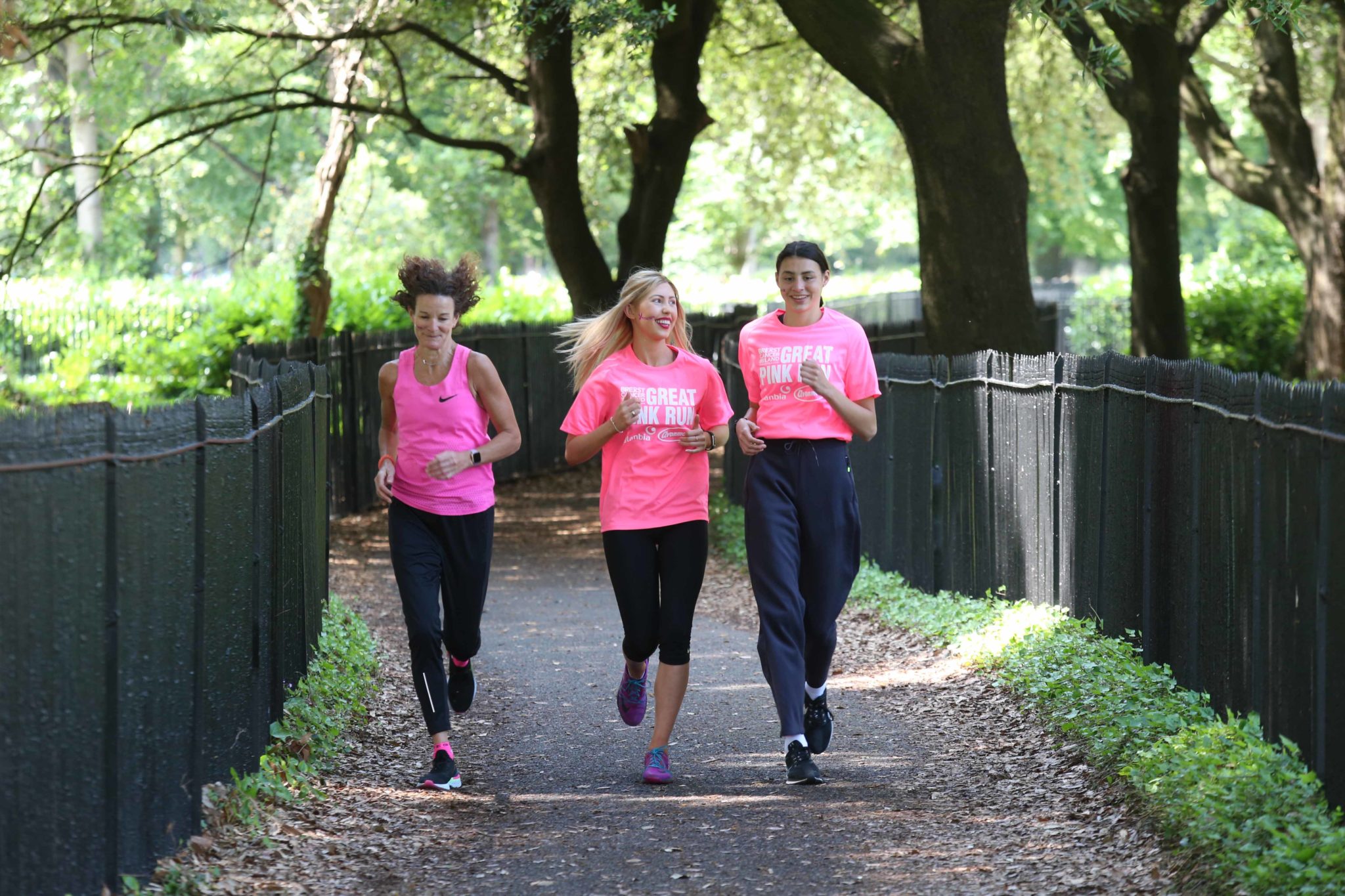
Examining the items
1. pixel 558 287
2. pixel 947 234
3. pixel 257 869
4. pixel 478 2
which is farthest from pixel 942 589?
pixel 558 287

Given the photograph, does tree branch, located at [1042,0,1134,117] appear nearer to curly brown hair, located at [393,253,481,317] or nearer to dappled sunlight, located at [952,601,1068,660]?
dappled sunlight, located at [952,601,1068,660]

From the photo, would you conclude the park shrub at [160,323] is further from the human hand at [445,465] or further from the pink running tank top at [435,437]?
the human hand at [445,465]

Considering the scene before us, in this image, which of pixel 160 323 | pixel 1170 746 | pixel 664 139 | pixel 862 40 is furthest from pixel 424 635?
pixel 160 323

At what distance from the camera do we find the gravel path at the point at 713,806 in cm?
512

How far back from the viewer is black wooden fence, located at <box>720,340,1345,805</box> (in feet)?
16.5

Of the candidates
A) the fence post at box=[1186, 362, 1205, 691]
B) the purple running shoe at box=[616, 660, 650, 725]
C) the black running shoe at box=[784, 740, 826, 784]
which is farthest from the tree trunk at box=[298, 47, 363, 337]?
the fence post at box=[1186, 362, 1205, 691]

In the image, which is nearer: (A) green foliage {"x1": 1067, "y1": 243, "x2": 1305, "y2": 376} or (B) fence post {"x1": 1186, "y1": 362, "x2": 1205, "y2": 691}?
(B) fence post {"x1": 1186, "y1": 362, "x2": 1205, "y2": 691}

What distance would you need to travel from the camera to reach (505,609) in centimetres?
1196

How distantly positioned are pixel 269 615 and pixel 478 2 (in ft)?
41.3

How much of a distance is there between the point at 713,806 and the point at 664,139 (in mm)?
14195

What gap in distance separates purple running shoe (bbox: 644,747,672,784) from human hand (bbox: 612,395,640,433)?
1.35 metres

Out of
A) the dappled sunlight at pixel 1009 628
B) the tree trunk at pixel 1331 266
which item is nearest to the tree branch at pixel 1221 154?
the tree trunk at pixel 1331 266

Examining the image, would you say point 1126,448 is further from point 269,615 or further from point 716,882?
point 269,615

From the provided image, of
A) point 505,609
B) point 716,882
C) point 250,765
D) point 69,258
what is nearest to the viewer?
point 716,882
